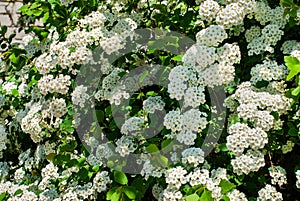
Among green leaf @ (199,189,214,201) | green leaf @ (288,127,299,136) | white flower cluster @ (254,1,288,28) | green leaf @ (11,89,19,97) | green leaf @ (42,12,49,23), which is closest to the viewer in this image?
green leaf @ (199,189,214,201)

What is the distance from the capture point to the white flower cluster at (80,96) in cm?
247

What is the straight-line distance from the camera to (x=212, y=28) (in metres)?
2.28

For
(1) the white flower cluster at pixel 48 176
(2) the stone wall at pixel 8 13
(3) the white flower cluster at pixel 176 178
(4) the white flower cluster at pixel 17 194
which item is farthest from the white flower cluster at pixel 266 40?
(2) the stone wall at pixel 8 13

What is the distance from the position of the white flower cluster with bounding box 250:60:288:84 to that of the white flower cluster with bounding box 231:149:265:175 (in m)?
0.41

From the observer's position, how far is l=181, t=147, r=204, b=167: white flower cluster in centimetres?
219

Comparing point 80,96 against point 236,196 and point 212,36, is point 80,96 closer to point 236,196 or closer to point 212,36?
point 212,36

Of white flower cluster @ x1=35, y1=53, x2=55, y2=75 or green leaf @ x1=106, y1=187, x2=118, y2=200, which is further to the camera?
white flower cluster @ x1=35, y1=53, x2=55, y2=75

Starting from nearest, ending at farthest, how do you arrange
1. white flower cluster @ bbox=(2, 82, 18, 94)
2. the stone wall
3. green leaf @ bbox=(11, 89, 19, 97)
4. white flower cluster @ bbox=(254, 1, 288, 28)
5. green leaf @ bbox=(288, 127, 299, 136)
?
green leaf @ bbox=(288, 127, 299, 136) → white flower cluster @ bbox=(254, 1, 288, 28) → green leaf @ bbox=(11, 89, 19, 97) → white flower cluster @ bbox=(2, 82, 18, 94) → the stone wall

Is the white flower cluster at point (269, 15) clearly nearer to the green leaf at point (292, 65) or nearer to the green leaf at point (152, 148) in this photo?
the green leaf at point (292, 65)

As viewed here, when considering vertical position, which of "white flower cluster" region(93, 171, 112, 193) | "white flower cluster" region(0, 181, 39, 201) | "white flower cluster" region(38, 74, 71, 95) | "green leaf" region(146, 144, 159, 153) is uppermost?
"white flower cluster" region(38, 74, 71, 95)

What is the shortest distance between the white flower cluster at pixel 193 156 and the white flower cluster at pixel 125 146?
0.78ft

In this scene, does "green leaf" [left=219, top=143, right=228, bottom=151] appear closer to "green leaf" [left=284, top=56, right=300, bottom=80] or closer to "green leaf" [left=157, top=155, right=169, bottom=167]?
"green leaf" [left=157, top=155, right=169, bottom=167]

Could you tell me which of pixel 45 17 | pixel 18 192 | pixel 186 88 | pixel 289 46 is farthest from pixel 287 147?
pixel 45 17

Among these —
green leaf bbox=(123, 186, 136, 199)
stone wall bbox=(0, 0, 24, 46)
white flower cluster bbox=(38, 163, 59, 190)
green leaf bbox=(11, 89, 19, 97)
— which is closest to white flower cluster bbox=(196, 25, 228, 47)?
green leaf bbox=(123, 186, 136, 199)
